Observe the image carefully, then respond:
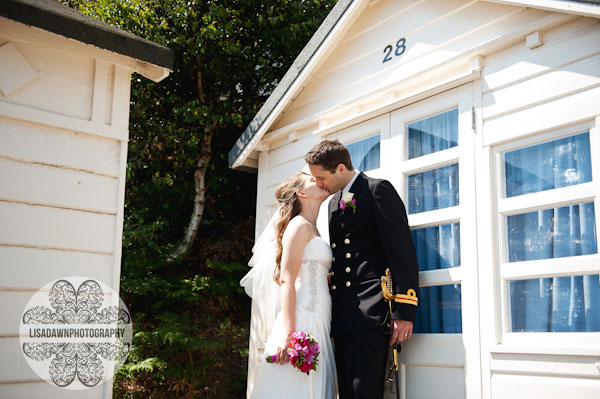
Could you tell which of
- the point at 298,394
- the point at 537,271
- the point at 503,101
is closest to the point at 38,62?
the point at 298,394

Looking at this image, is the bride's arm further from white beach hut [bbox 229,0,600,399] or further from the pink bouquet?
white beach hut [bbox 229,0,600,399]

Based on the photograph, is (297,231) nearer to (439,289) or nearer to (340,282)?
(340,282)

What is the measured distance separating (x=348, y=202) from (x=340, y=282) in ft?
2.06

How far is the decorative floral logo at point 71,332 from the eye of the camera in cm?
409

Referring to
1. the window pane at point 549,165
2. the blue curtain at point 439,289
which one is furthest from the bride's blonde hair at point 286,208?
the window pane at point 549,165

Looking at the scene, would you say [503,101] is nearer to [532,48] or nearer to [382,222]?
[532,48]

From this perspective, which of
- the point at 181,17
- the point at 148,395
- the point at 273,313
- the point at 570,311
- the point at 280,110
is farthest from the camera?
the point at 181,17

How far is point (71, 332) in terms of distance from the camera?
14.1 ft

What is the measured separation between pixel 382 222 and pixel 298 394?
4.64ft

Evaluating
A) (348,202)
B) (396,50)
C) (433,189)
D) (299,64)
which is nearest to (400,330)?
(348,202)

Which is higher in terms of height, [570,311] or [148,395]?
[570,311]

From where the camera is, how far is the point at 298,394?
434 centimetres

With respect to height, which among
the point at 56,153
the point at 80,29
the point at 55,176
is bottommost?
the point at 55,176

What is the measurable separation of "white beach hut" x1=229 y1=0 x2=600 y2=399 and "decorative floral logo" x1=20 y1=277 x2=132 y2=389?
230 centimetres
